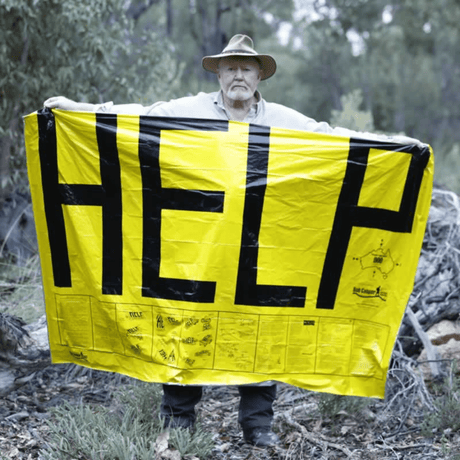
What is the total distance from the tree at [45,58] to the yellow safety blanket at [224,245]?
2.59 metres

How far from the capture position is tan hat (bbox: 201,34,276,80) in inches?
123

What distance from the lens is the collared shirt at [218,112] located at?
317cm

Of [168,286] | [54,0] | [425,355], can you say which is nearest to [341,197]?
[168,286]

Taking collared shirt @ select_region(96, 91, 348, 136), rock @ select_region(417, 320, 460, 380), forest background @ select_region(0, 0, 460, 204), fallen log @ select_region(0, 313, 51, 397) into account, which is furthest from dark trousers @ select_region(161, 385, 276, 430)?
forest background @ select_region(0, 0, 460, 204)

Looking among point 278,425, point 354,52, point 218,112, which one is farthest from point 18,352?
point 354,52

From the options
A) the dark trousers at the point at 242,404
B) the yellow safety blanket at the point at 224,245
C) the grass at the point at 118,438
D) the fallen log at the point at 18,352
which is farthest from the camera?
the fallen log at the point at 18,352

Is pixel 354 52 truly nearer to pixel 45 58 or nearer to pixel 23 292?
pixel 45 58

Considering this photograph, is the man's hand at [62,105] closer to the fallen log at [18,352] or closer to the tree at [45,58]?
the fallen log at [18,352]

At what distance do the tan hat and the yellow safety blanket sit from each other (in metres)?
0.40

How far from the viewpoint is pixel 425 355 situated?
4.04m

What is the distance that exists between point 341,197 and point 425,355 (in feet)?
5.18

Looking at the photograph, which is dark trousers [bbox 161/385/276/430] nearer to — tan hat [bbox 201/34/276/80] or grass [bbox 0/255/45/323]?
grass [bbox 0/255/45/323]

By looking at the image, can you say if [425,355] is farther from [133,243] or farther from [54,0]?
[54,0]

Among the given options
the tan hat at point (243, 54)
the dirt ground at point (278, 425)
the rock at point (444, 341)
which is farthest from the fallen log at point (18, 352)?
the rock at point (444, 341)
